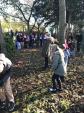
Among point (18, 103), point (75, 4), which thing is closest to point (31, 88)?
point (18, 103)

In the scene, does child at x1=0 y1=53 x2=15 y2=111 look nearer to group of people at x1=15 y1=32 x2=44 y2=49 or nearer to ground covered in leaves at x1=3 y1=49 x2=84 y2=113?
ground covered in leaves at x1=3 y1=49 x2=84 y2=113

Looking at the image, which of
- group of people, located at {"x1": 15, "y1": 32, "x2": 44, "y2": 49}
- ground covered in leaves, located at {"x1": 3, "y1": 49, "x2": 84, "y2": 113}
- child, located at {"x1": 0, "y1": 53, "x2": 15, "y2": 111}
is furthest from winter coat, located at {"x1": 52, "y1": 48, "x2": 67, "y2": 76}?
group of people, located at {"x1": 15, "y1": 32, "x2": 44, "y2": 49}

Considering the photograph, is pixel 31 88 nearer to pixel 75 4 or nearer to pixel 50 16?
pixel 75 4

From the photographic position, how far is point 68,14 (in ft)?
130

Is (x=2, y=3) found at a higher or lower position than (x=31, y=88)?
higher

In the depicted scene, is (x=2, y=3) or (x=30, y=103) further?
(x=2, y=3)

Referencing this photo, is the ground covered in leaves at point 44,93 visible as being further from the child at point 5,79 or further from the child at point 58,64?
the child at point 58,64

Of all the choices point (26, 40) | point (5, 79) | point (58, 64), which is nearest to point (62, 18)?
point (58, 64)

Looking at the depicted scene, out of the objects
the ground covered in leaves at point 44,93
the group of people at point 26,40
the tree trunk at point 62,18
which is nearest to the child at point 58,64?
the ground covered in leaves at point 44,93

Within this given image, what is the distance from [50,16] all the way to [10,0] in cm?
492

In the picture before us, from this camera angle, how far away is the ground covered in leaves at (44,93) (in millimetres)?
10133

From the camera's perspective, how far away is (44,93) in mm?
11516

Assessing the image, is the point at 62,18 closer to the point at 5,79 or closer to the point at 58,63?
the point at 58,63

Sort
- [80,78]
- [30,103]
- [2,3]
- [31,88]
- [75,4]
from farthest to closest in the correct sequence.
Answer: [2,3] → [75,4] → [80,78] → [31,88] → [30,103]
